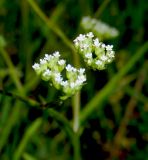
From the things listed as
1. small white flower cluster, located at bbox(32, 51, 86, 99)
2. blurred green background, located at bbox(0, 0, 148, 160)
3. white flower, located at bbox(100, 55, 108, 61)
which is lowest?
small white flower cluster, located at bbox(32, 51, 86, 99)

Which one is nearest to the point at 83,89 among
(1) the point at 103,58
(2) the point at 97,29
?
(2) the point at 97,29

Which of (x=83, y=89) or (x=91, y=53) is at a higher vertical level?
(x=83, y=89)

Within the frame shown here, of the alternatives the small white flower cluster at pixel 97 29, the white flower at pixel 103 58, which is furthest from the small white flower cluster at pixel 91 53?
the small white flower cluster at pixel 97 29

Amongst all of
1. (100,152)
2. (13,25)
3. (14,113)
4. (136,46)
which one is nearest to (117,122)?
(100,152)

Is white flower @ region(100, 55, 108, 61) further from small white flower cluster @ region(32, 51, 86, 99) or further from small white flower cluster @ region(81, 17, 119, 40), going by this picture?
small white flower cluster @ region(81, 17, 119, 40)

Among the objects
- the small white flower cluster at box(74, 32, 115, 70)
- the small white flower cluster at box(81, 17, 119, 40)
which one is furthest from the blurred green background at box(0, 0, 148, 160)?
the small white flower cluster at box(74, 32, 115, 70)

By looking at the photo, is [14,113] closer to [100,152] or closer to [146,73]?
[100,152]

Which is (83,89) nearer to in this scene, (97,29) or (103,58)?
(97,29)

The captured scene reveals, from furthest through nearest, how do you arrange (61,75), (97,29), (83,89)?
1. (83,89)
2. (97,29)
3. (61,75)

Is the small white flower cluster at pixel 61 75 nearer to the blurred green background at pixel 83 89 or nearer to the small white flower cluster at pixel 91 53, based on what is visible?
the small white flower cluster at pixel 91 53
